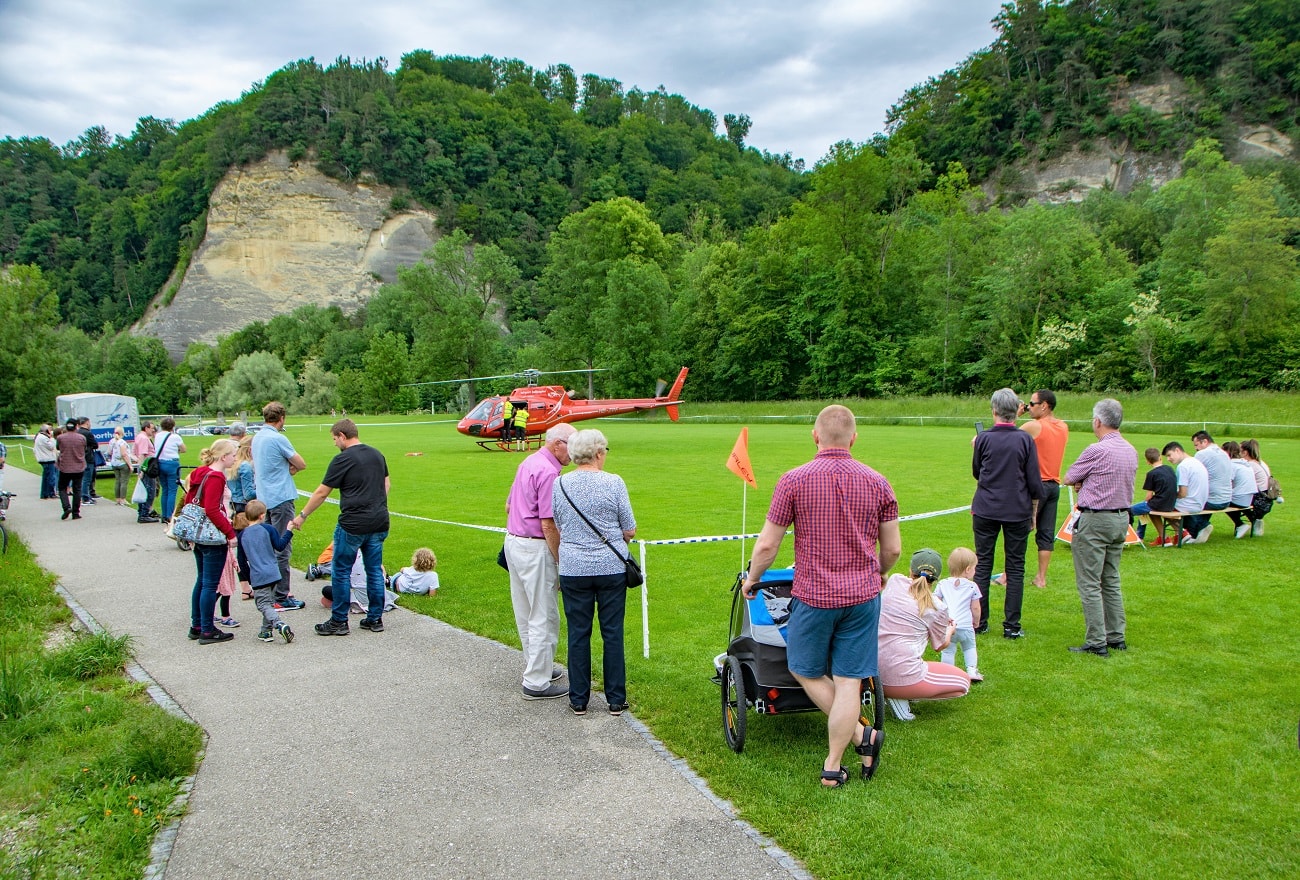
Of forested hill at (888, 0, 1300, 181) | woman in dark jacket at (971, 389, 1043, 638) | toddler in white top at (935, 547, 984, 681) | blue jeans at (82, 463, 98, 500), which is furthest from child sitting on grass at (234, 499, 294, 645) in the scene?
forested hill at (888, 0, 1300, 181)

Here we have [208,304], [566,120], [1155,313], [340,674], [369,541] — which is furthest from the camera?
[566,120]

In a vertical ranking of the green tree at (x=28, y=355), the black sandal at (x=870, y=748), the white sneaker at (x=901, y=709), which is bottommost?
the white sneaker at (x=901, y=709)

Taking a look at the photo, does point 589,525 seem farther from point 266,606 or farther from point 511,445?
point 511,445

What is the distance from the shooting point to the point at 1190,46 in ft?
287

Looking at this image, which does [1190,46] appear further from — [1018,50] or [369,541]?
[369,541]

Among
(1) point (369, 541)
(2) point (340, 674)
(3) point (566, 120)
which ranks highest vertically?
(3) point (566, 120)

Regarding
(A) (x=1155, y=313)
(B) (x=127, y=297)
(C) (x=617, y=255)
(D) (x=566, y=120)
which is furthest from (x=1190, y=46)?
(B) (x=127, y=297)

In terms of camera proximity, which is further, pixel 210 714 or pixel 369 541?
pixel 369 541

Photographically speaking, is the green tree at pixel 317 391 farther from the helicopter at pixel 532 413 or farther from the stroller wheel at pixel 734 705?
the stroller wheel at pixel 734 705

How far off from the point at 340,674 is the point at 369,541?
4.39ft

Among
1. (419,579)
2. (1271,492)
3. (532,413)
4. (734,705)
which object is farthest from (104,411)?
(1271,492)

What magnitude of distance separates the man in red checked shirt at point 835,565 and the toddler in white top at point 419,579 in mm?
5649

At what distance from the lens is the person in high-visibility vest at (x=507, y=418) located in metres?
28.7

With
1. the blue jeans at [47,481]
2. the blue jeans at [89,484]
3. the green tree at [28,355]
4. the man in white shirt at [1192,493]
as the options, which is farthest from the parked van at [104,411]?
the man in white shirt at [1192,493]
